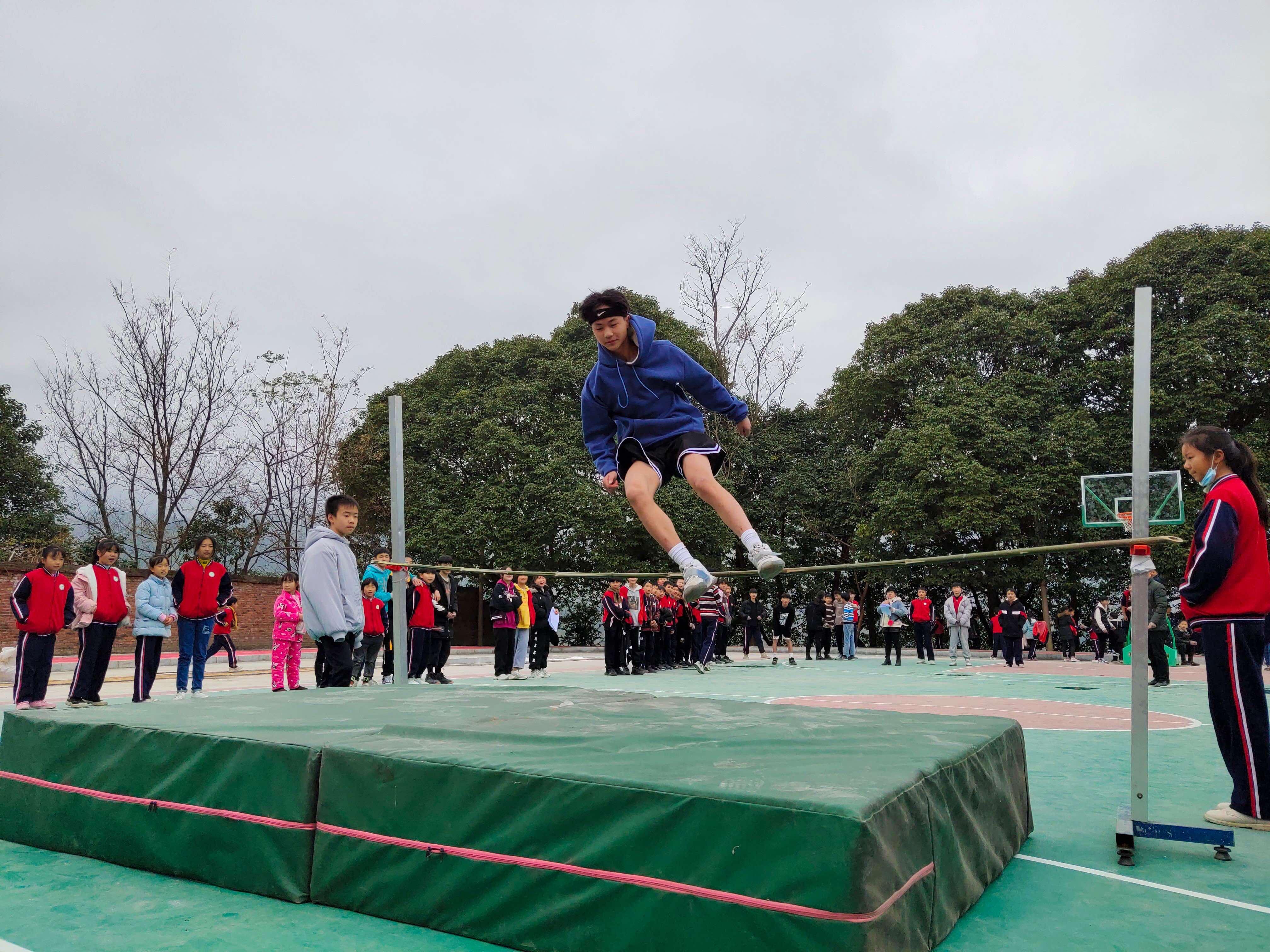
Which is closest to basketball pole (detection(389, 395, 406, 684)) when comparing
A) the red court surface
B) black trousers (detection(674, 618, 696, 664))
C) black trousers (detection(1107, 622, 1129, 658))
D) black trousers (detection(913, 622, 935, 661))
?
the red court surface

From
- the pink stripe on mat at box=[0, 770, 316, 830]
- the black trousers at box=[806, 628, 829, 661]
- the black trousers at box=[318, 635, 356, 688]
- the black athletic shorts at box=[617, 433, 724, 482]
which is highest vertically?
the black athletic shorts at box=[617, 433, 724, 482]

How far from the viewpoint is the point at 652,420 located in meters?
4.16

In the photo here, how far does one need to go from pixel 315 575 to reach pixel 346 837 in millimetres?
2953

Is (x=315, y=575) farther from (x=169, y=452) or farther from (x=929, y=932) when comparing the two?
(x=169, y=452)

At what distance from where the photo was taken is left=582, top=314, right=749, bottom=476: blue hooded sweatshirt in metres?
4.13

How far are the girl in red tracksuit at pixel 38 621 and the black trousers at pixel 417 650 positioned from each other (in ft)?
12.6

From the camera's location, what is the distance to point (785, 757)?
275cm

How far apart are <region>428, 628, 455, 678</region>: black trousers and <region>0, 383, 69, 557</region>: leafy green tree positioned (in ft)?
51.2

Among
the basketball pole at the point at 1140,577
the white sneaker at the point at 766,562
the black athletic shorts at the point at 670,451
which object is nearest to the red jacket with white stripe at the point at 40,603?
the black athletic shorts at the point at 670,451

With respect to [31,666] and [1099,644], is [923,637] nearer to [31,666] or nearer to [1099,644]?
[1099,644]

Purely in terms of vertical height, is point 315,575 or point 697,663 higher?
point 315,575

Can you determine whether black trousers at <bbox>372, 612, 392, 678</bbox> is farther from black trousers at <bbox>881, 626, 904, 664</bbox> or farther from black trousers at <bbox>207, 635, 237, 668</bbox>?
black trousers at <bbox>881, 626, 904, 664</bbox>

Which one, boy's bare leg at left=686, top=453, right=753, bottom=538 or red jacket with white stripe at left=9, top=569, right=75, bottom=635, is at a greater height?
boy's bare leg at left=686, top=453, right=753, bottom=538

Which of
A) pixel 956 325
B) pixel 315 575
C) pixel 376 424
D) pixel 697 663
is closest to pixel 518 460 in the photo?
pixel 376 424
